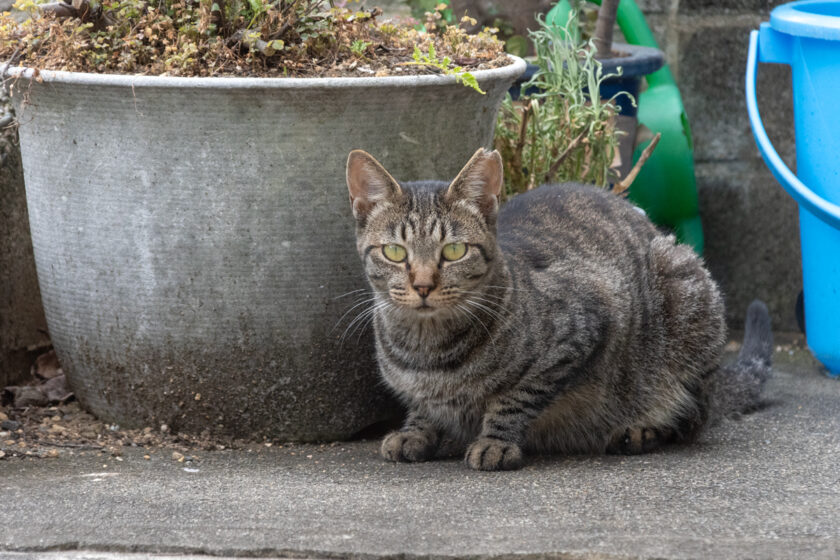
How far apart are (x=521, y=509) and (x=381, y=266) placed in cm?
70

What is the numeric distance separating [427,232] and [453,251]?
0.08 meters

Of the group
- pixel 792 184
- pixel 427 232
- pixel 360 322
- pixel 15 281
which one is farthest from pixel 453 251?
pixel 15 281

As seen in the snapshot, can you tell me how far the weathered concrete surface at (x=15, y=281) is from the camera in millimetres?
3311

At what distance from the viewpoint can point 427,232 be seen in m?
2.62

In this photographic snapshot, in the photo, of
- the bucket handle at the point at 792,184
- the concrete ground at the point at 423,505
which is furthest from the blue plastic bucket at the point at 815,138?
the concrete ground at the point at 423,505

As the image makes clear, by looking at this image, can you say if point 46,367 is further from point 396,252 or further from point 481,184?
point 481,184

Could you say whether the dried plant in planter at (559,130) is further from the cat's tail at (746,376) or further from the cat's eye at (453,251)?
the cat's eye at (453,251)

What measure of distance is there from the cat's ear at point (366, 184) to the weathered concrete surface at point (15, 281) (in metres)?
1.25

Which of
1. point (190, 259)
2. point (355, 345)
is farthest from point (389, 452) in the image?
point (190, 259)

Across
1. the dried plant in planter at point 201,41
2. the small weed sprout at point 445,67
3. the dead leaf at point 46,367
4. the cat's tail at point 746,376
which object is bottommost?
the cat's tail at point 746,376

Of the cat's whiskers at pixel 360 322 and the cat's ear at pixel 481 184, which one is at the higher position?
the cat's ear at pixel 481 184

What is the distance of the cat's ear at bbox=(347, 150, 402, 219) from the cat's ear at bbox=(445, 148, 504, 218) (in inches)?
5.7

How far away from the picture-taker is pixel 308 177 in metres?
2.79

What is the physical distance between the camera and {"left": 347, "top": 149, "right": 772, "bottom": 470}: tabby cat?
2639 millimetres
